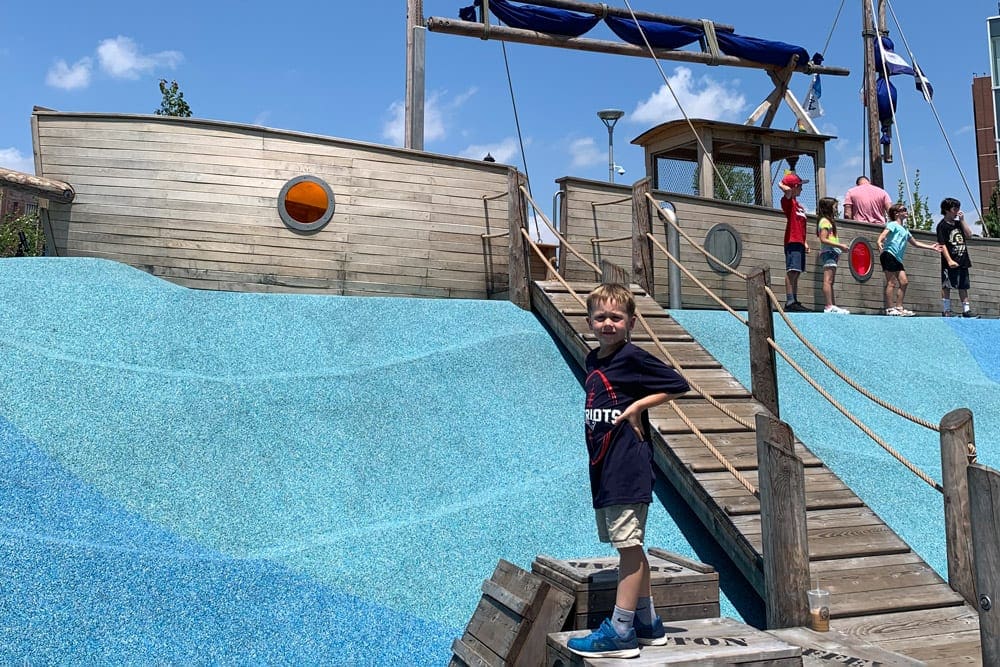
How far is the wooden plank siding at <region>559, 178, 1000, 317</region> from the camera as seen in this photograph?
10.3m

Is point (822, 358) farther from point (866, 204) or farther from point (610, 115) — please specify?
point (610, 115)

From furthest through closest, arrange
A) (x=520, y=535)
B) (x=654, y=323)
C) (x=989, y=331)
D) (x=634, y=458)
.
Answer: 1. (x=989, y=331)
2. (x=654, y=323)
3. (x=520, y=535)
4. (x=634, y=458)

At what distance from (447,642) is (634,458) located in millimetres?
1892

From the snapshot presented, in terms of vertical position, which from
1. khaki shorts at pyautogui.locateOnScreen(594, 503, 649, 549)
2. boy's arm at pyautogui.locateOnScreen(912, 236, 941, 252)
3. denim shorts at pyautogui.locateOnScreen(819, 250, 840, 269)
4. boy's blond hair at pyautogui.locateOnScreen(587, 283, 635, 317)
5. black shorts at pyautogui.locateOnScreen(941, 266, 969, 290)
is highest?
boy's arm at pyautogui.locateOnScreen(912, 236, 941, 252)

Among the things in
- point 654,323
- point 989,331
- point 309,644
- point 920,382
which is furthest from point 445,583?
point 989,331

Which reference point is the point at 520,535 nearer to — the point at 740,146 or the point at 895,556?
the point at 895,556

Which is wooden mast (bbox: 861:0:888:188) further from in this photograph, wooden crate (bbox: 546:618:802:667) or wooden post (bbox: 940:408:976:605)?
wooden crate (bbox: 546:618:802:667)

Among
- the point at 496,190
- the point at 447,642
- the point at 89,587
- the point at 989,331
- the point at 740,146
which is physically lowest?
the point at 447,642

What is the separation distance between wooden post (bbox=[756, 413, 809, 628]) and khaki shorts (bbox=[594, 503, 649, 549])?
1.54 metres

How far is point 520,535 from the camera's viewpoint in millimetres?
5277

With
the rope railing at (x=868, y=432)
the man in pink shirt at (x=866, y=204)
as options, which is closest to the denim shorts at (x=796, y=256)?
the man in pink shirt at (x=866, y=204)

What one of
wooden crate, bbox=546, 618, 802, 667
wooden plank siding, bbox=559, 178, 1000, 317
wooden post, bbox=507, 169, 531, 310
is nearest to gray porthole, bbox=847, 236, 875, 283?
wooden plank siding, bbox=559, 178, 1000, 317

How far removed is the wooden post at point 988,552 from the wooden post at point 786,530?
1062mm

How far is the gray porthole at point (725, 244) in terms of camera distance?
36.7 ft
